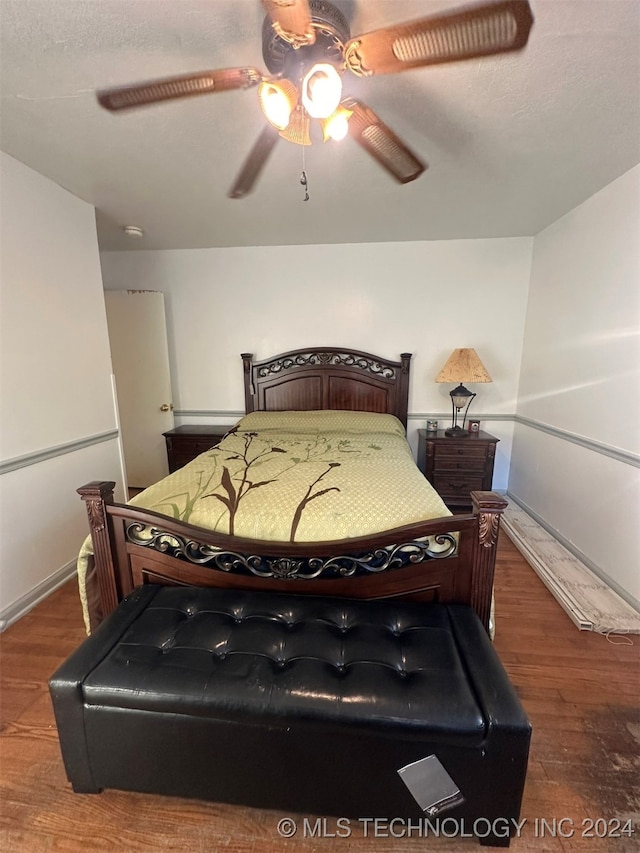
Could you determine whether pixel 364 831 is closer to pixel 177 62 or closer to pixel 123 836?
pixel 123 836

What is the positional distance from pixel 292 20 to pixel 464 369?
8.01 feet

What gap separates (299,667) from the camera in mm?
1030

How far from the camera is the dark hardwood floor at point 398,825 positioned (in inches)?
40.0

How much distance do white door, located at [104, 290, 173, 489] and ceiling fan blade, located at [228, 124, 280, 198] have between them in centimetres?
190

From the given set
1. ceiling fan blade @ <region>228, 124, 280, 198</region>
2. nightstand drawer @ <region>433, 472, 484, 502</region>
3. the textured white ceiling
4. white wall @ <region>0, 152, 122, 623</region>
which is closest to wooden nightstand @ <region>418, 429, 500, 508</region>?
nightstand drawer @ <region>433, 472, 484, 502</region>

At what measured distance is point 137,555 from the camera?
1.48 metres

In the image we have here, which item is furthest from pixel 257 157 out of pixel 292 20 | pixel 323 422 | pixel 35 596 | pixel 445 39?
pixel 35 596

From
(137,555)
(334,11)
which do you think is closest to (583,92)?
(334,11)

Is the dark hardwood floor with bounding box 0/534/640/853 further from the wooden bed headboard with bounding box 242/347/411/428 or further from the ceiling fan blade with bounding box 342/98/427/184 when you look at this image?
the ceiling fan blade with bounding box 342/98/427/184

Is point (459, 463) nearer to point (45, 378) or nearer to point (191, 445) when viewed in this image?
point (191, 445)

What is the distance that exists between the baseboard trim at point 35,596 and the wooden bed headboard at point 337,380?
2040 millimetres

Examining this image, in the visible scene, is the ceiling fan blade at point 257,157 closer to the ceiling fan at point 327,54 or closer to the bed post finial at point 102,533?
the ceiling fan at point 327,54

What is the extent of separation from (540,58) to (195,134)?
145 cm

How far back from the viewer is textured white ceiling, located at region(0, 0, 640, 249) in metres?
1.10
